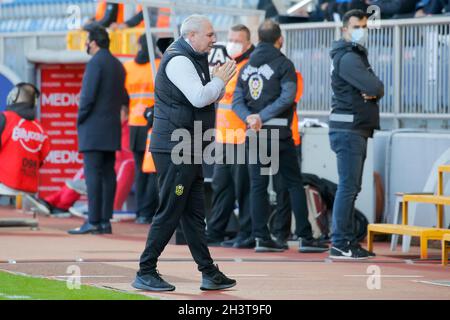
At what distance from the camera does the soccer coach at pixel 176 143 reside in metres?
9.91

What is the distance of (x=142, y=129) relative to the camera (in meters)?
17.0

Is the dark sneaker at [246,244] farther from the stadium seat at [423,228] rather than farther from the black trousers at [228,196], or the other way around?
the stadium seat at [423,228]

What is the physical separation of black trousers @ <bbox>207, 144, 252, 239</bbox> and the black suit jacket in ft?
5.46

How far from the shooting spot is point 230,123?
14086mm

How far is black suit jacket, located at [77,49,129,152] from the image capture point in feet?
50.5

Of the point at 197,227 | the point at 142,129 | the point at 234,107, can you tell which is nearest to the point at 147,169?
the point at 142,129

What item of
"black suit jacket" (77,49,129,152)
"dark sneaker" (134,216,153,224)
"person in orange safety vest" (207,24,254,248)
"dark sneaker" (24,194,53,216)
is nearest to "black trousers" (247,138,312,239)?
"person in orange safety vest" (207,24,254,248)

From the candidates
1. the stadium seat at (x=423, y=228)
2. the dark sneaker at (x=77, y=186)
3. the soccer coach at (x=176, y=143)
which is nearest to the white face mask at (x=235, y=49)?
the stadium seat at (x=423, y=228)

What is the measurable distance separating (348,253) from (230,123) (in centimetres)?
206

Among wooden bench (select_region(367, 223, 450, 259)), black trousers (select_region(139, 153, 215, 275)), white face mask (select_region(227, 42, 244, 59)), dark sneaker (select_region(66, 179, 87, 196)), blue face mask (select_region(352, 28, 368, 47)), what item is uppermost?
blue face mask (select_region(352, 28, 368, 47))

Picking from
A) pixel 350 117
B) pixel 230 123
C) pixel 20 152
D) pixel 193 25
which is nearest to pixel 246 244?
pixel 230 123

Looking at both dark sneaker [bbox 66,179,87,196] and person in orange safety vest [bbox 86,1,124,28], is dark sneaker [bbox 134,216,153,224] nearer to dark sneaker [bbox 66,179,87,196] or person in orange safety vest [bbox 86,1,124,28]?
dark sneaker [bbox 66,179,87,196]

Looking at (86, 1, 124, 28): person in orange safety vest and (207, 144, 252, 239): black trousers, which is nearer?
(207, 144, 252, 239): black trousers

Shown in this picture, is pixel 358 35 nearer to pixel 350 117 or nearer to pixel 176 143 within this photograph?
pixel 350 117
